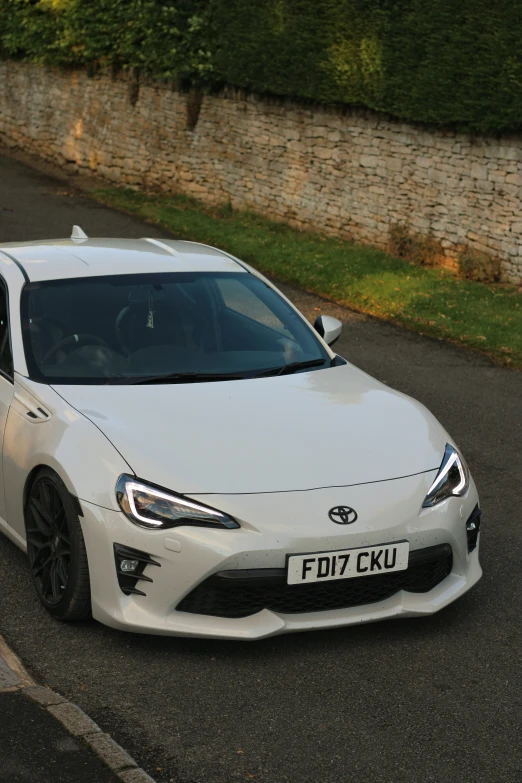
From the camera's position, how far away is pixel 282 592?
503 cm

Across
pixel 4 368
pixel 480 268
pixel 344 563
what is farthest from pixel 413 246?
pixel 344 563

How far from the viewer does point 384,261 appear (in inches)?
679

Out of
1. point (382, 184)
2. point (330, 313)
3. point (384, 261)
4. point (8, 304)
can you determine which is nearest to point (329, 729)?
point (8, 304)

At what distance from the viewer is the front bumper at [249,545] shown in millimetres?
4949

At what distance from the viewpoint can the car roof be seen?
22.0ft

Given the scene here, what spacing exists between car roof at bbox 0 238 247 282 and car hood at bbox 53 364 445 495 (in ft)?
3.56

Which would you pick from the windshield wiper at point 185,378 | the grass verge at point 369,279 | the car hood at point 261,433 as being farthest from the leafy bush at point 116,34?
the car hood at point 261,433

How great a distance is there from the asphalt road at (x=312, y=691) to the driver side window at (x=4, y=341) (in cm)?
100

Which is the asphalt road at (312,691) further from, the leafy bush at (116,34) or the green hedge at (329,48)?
the leafy bush at (116,34)

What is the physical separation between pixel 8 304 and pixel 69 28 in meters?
21.1

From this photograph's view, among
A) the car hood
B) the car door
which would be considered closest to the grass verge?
the car hood

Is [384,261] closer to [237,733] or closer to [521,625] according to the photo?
[521,625]

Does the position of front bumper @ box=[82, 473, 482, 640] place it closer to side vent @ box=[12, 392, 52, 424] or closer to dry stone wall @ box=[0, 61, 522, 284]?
side vent @ box=[12, 392, 52, 424]

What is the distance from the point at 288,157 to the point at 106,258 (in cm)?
1422
